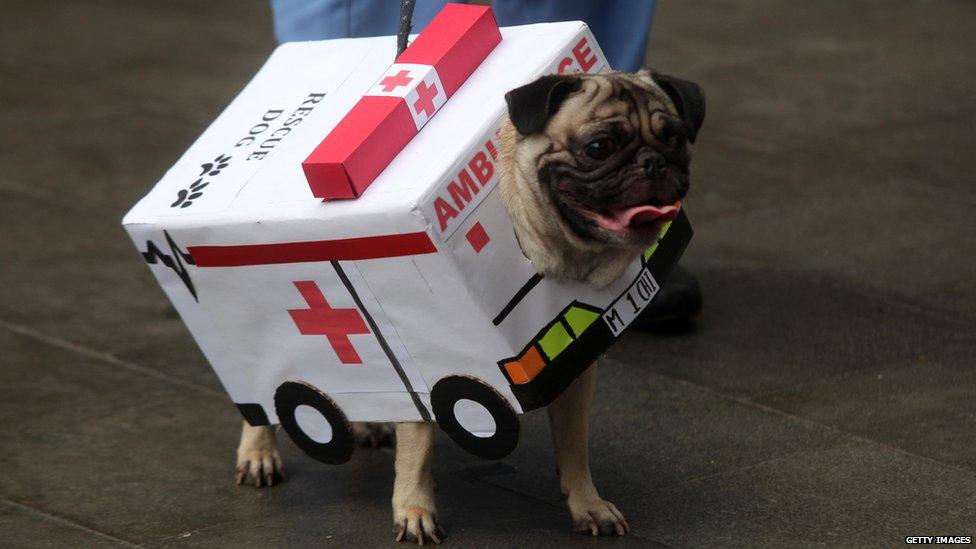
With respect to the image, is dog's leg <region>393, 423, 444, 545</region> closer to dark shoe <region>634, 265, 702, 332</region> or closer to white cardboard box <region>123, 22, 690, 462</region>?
white cardboard box <region>123, 22, 690, 462</region>

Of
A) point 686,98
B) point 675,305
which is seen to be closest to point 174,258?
point 686,98

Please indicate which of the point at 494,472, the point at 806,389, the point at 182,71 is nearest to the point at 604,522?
the point at 494,472

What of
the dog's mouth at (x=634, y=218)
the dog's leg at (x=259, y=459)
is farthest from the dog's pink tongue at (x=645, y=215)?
the dog's leg at (x=259, y=459)

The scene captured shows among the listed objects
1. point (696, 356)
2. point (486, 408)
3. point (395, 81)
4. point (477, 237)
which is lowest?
point (696, 356)

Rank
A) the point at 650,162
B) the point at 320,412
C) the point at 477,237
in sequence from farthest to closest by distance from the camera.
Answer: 1. the point at 320,412
2. the point at 477,237
3. the point at 650,162

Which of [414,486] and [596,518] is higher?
[414,486]

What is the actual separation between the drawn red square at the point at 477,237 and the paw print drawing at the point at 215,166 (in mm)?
812

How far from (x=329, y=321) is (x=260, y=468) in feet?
2.63

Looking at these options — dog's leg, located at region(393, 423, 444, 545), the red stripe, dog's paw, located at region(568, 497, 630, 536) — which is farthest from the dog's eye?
dog's paw, located at region(568, 497, 630, 536)

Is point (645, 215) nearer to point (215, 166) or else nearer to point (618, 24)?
point (215, 166)

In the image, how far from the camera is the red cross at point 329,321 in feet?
11.2

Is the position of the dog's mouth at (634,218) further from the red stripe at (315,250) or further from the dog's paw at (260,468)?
the dog's paw at (260,468)

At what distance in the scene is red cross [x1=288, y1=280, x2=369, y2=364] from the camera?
3.41 metres

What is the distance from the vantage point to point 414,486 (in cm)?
357
